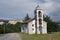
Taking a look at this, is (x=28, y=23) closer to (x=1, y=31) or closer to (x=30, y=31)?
(x=30, y=31)

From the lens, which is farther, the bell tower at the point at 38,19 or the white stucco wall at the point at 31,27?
the white stucco wall at the point at 31,27

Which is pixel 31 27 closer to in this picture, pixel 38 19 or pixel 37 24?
pixel 37 24

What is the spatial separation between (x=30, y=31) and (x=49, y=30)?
9.56 meters

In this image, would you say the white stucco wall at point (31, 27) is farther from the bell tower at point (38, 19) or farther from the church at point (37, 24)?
the bell tower at point (38, 19)

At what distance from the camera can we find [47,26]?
2933 inches

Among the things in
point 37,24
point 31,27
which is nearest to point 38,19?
point 37,24

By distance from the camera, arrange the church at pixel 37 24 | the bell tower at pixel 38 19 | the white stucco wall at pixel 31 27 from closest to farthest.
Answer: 1. the bell tower at pixel 38 19
2. the church at pixel 37 24
3. the white stucco wall at pixel 31 27

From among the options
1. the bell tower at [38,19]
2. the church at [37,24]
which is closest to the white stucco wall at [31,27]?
the church at [37,24]

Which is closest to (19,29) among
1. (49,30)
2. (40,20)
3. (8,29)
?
(8,29)

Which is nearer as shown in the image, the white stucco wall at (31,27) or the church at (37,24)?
the church at (37,24)

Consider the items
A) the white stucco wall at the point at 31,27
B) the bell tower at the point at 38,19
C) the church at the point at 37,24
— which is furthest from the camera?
the white stucco wall at the point at 31,27

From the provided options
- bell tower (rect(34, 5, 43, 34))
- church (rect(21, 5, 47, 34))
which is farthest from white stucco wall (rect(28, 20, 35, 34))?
bell tower (rect(34, 5, 43, 34))

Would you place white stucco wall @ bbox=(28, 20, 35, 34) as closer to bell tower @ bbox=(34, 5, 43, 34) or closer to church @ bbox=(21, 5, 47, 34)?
church @ bbox=(21, 5, 47, 34)

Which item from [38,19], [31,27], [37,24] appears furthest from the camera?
[31,27]
